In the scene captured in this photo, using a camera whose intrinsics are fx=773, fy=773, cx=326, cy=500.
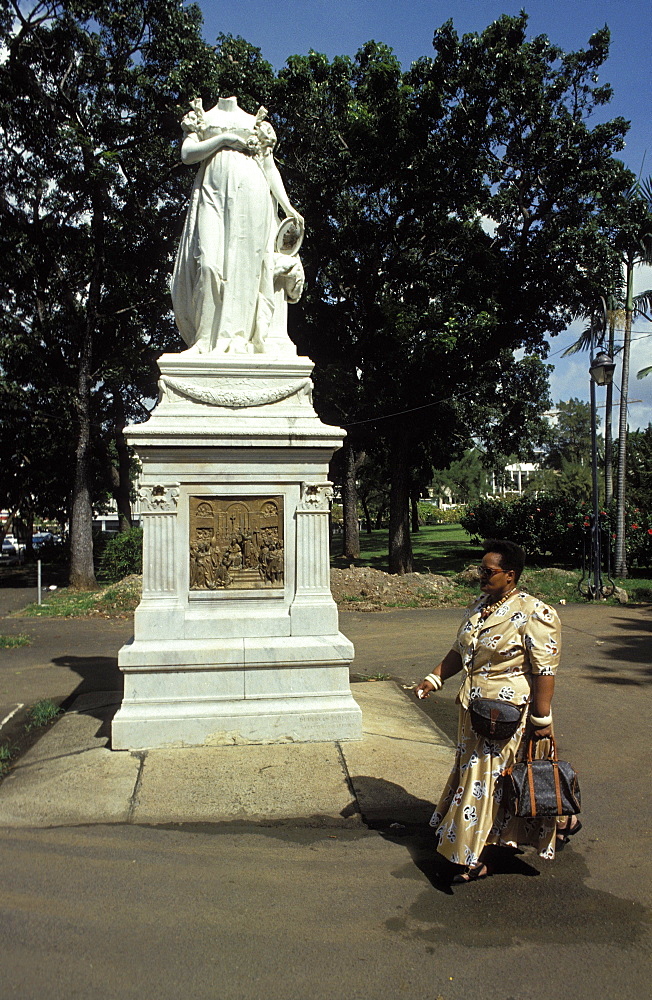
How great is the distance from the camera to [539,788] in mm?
3400

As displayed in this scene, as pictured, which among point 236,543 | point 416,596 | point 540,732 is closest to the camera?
point 540,732

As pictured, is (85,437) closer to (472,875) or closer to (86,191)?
(86,191)

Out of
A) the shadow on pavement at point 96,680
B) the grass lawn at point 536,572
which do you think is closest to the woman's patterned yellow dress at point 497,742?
the shadow on pavement at point 96,680

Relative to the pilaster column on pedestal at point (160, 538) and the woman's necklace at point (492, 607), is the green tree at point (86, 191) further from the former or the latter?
the woman's necklace at point (492, 607)

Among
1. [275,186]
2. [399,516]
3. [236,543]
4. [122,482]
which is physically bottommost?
[236,543]

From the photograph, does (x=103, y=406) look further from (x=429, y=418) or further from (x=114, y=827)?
(x=114, y=827)

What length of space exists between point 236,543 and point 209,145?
329 centimetres

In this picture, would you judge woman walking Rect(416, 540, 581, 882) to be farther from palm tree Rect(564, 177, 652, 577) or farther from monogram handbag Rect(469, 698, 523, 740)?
palm tree Rect(564, 177, 652, 577)

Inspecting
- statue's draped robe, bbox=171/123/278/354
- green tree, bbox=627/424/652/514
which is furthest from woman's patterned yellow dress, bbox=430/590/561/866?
green tree, bbox=627/424/652/514

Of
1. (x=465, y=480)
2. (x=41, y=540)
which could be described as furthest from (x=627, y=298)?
(x=465, y=480)

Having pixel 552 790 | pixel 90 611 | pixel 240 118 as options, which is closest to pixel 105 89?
pixel 90 611

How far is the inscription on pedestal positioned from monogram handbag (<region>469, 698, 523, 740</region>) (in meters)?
2.50

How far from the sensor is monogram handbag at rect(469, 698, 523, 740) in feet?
11.2

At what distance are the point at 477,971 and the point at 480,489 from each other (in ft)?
252
